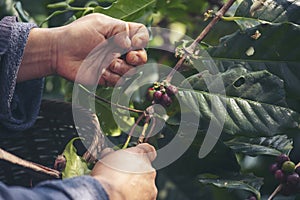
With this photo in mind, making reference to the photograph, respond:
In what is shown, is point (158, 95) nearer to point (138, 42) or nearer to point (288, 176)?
point (138, 42)

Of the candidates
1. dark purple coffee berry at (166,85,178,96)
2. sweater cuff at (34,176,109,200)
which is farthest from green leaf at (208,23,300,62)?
sweater cuff at (34,176,109,200)

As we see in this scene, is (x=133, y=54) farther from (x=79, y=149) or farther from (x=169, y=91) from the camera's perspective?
(x=79, y=149)

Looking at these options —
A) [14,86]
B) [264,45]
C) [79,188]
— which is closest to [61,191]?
[79,188]

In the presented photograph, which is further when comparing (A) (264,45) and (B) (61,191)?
(A) (264,45)

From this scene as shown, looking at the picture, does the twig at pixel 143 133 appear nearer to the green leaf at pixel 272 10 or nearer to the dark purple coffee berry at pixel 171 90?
the dark purple coffee berry at pixel 171 90

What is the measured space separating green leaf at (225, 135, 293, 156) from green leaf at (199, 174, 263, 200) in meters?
0.05

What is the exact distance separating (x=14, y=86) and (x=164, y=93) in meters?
0.23

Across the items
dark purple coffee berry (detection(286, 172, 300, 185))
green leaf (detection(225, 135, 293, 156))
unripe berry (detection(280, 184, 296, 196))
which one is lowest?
unripe berry (detection(280, 184, 296, 196))

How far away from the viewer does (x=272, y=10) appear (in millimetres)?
1113

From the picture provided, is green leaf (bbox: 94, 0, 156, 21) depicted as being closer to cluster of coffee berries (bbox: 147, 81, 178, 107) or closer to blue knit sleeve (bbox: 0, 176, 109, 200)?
cluster of coffee berries (bbox: 147, 81, 178, 107)

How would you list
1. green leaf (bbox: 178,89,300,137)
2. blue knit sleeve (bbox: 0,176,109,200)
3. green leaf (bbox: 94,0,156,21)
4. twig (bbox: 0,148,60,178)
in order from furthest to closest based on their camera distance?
green leaf (bbox: 94,0,156,21) → green leaf (bbox: 178,89,300,137) → twig (bbox: 0,148,60,178) → blue knit sleeve (bbox: 0,176,109,200)

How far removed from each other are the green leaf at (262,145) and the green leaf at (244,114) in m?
0.10

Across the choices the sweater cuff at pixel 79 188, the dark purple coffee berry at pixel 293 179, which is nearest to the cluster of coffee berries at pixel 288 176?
the dark purple coffee berry at pixel 293 179

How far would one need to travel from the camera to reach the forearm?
1.09 meters
